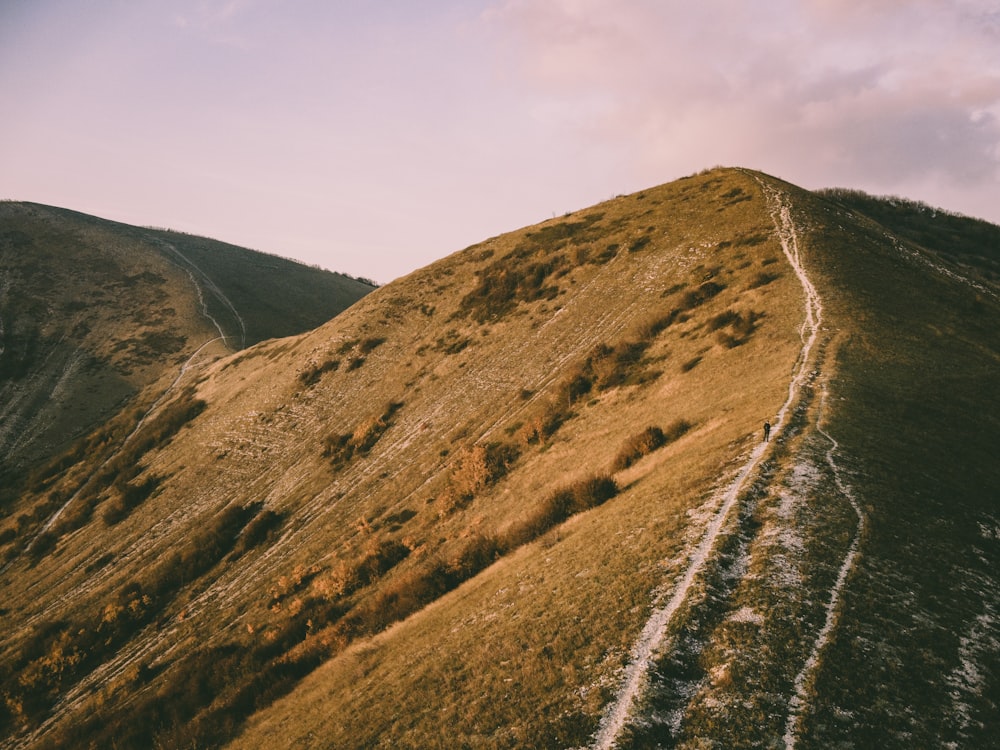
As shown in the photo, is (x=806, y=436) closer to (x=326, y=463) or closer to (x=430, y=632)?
(x=430, y=632)

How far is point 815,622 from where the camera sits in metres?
9.27

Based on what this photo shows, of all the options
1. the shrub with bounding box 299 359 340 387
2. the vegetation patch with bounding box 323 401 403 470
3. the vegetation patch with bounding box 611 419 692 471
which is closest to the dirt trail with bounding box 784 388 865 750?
the vegetation patch with bounding box 611 419 692 471

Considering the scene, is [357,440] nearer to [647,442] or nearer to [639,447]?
[639,447]

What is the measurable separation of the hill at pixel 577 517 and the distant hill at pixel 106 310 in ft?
56.9

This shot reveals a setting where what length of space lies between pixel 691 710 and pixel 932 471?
1167cm

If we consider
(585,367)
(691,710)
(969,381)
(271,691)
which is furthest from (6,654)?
(969,381)

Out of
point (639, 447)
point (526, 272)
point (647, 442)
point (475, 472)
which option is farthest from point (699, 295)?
point (526, 272)

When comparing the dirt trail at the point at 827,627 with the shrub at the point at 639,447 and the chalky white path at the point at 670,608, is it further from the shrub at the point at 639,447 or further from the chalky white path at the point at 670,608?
the shrub at the point at 639,447

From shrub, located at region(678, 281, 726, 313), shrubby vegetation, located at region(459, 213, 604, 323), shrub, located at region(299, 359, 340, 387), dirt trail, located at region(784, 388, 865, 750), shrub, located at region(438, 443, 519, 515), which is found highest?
shrubby vegetation, located at region(459, 213, 604, 323)

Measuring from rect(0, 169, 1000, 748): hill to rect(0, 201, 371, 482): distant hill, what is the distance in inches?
683

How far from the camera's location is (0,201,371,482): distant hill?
70625 millimetres

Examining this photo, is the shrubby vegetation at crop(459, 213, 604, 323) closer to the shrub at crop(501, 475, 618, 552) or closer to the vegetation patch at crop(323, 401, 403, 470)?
the vegetation patch at crop(323, 401, 403, 470)

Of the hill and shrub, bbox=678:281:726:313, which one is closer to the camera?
the hill

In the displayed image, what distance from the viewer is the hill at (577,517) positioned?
9.06 m
